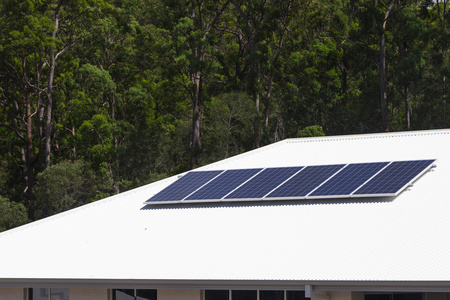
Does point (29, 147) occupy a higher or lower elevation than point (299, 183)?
higher

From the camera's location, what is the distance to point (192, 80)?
6588 centimetres

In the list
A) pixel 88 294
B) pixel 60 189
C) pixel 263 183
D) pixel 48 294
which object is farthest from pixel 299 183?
pixel 60 189

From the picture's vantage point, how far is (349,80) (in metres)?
69.1

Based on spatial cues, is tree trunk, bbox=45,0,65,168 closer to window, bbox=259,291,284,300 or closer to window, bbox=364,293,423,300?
window, bbox=259,291,284,300

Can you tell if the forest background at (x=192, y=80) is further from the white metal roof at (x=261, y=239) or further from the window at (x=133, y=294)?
the window at (x=133, y=294)

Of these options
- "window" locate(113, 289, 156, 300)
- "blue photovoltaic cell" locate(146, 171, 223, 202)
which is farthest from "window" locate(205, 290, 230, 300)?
"blue photovoltaic cell" locate(146, 171, 223, 202)

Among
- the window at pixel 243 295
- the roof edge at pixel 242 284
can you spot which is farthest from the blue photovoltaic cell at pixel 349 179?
the roof edge at pixel 242 284

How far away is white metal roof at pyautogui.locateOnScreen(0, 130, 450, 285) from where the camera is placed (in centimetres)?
1877

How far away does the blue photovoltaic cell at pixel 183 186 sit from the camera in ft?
87.4

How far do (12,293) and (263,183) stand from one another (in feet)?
29.6

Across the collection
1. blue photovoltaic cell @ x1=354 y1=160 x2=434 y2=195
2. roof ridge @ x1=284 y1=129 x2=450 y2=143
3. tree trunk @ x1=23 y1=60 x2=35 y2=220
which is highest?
tree trunk @ x1=23 y1=60 x2=35 y2=220

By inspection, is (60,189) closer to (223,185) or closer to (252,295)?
(223,185)

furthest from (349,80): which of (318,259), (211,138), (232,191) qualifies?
(318,259)

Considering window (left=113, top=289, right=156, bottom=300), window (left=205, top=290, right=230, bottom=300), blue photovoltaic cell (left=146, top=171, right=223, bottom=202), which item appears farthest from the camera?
blue photovoltaic cell (left=146, top=171, right=223, bottom=202)
